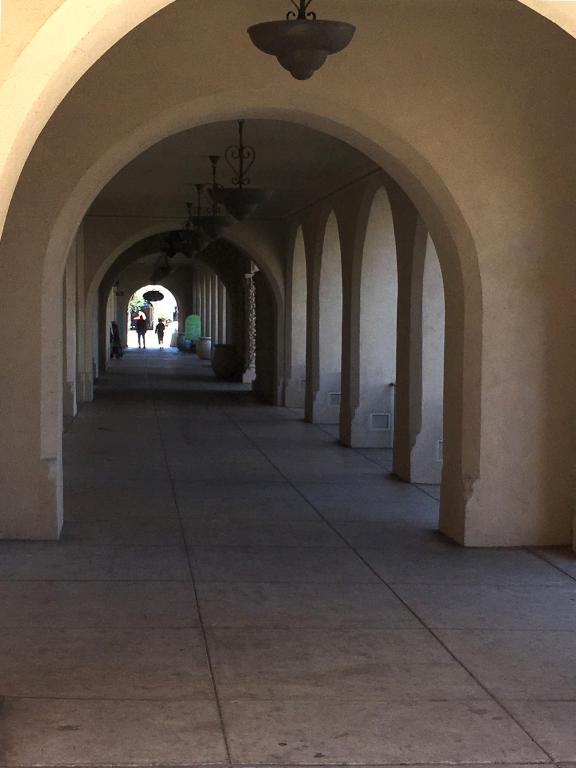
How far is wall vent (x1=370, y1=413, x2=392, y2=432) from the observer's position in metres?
13.5

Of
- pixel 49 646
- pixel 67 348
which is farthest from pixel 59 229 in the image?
pixel 67 348

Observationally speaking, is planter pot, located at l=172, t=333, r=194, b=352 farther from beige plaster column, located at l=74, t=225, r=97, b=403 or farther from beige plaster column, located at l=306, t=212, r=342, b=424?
beige plaster column, located at l=306, t=212, r=342, b=424

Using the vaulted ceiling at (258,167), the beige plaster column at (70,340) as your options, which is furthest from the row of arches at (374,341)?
the beige plaster column at (70,340)

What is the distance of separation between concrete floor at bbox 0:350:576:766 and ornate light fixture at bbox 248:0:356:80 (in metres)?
2.72

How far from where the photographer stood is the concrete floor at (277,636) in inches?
167

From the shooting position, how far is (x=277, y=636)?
5574 millimetres

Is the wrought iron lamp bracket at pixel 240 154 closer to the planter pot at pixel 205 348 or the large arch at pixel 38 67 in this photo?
the large arch at pixel 38 67

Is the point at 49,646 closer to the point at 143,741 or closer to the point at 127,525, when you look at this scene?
the point at 143,741

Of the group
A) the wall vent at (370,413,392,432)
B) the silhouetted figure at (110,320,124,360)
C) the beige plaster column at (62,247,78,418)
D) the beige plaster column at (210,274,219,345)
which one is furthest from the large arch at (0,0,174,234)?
the silhouetted figure at (110,320,124,360)

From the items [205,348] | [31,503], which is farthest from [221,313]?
[31,503]

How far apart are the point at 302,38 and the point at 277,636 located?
279 centimetres

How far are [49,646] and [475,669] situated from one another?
6.17 feet

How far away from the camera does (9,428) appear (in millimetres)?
7660

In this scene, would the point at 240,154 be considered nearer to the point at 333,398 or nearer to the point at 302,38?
the point at 333,398
